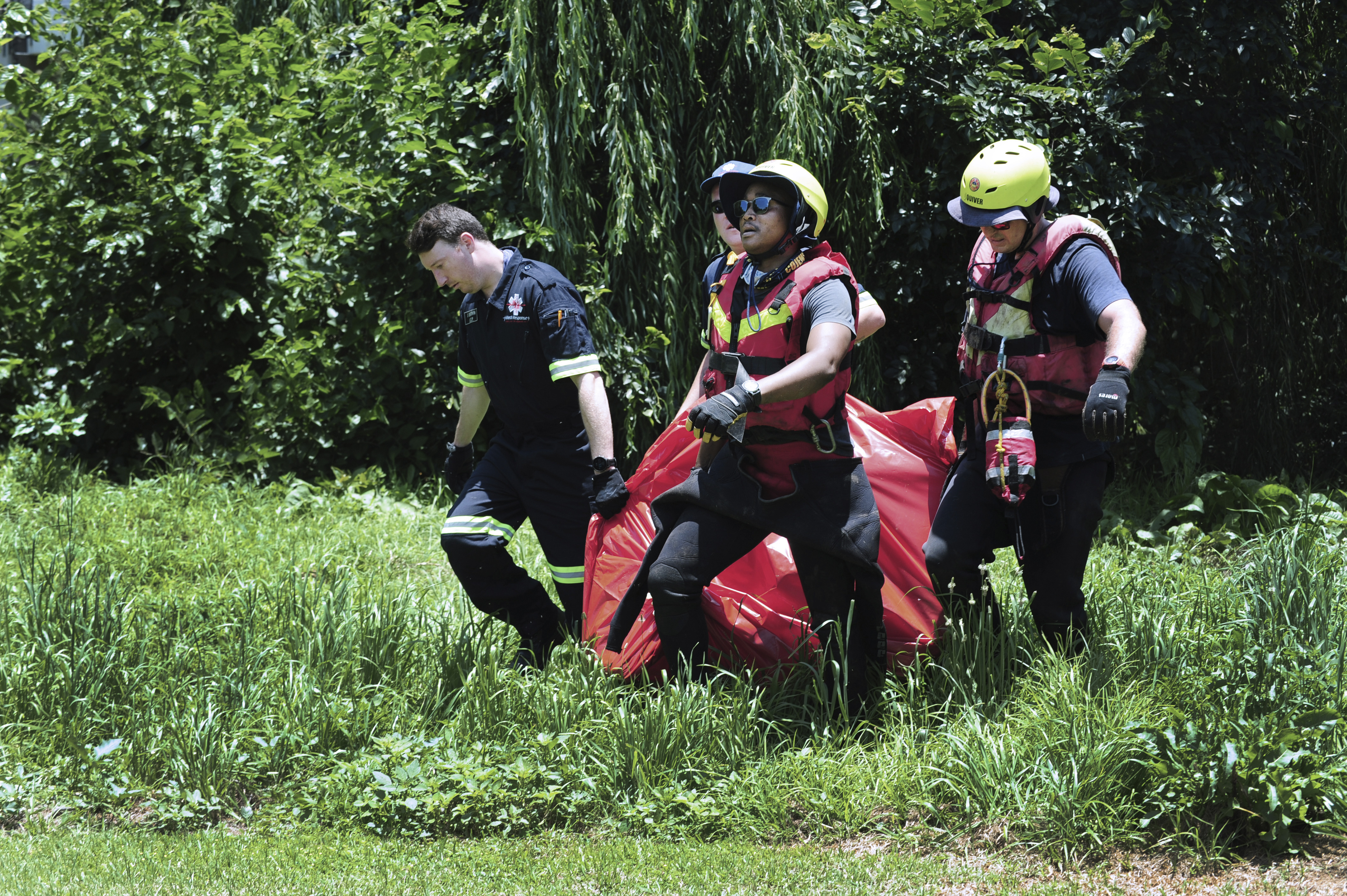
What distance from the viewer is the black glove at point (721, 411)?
11.4 feet

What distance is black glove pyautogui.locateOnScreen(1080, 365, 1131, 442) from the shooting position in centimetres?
339

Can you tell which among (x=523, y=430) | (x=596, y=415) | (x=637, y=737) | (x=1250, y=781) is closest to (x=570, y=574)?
(x=523, y=430)

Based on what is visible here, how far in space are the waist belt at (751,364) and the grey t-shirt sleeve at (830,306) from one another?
5.0 inches

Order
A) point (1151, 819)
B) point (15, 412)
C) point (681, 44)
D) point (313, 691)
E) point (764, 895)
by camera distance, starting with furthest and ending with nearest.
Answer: point (15, 412) → point (681, 44) → point (313, 691) → point (1151, 819) → point (764, 895)

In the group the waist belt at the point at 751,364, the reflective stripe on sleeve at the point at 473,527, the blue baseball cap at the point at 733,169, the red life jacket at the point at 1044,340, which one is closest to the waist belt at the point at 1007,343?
the red life jacket at the point at 1044,340

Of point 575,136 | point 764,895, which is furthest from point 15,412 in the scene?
point 764,895

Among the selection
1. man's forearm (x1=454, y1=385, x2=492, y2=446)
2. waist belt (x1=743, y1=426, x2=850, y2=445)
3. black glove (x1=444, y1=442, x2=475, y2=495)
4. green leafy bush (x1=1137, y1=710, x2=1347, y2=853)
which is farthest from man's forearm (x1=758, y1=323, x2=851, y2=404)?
black glove (x1=444, y1=442, x2=475, y2=495)

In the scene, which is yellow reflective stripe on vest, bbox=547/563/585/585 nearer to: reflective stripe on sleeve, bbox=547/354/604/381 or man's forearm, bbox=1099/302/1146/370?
reflective stripe on sleeve, bbox=547/354/604/381

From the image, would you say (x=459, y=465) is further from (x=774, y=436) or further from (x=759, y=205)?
(x=759, y=205)

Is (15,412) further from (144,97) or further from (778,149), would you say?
(778,149)

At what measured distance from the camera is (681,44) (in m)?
7.46

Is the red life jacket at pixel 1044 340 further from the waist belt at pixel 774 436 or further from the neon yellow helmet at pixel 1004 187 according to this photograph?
the waist belt at pixel 774 436

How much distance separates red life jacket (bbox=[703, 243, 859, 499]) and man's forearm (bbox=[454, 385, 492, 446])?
53.1 inches

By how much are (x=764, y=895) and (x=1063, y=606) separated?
1552 mm
